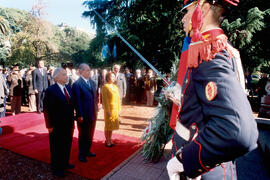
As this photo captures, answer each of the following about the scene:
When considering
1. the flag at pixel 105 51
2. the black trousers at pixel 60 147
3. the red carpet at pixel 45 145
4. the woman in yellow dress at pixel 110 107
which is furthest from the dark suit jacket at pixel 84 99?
the flag at pixel 105 51

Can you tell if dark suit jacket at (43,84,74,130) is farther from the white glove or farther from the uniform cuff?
the uniform cuff

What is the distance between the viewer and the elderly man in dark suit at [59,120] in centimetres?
324

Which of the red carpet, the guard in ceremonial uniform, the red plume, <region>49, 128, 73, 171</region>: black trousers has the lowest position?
the red carpet

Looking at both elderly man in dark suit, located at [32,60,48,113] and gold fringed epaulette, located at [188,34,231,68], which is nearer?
gold fringed epaulette, located at [188,34,231,68]

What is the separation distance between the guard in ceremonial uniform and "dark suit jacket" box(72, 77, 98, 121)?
2898 mm

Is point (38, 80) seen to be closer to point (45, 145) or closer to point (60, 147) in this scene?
point (45, 145)

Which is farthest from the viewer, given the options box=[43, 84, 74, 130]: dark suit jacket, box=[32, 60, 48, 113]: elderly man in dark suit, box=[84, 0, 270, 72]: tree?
box=[84, 0, 270, 72]: tree

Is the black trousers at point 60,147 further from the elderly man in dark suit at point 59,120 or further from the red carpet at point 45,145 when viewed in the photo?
the red carpet at point 45,145

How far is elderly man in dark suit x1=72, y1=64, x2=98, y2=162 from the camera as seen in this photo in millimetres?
3761

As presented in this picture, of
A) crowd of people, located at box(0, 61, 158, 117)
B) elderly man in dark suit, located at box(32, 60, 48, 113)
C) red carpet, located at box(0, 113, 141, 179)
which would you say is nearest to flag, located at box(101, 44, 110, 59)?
crowd of people, located at box(0, 61, 158, 117)

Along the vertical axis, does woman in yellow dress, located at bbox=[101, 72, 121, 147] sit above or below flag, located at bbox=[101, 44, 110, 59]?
below

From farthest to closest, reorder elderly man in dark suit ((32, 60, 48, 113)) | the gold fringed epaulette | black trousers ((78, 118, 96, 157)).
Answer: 1. elderly man in dark suit ((32, 60, 48, 113))
2. black trousers ((78, 118, 96, 157))
3. the gold fringed epaulette

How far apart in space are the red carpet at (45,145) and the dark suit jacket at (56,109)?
1071 mm

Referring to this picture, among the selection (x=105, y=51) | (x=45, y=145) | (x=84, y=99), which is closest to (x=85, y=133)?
(x=84, y=99)
